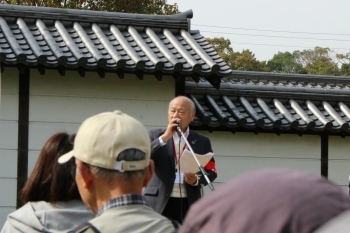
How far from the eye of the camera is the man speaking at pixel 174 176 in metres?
6.46

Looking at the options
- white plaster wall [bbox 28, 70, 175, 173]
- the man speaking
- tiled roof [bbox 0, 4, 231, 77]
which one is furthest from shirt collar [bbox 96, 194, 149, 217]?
white plaster wall [bbox 28, 70, 175, 173]

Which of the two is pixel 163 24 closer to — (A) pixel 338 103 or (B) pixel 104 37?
(B) pixel 104 37

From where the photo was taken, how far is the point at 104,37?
29.2ft

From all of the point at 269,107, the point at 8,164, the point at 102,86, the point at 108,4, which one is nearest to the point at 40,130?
the point at 8,164

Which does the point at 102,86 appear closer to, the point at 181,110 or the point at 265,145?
the point at 265,145

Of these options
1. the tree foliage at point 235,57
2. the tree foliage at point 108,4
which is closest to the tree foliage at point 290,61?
the tree foliage at point 235,57

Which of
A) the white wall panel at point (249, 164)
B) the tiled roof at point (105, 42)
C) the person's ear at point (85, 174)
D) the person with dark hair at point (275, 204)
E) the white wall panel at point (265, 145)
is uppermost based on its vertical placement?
the tiled roof at point (105, 42)

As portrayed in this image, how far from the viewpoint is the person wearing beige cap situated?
2480mm

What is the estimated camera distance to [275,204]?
4.21 feet

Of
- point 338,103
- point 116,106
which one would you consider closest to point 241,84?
point 338,103

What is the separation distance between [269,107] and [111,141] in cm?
742

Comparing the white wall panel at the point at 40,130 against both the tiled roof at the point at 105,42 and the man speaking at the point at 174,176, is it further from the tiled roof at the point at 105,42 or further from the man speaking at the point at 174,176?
the man speaking at the point at 174,176

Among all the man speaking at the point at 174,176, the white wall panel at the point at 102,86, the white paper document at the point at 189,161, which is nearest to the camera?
the white paper document at the point at 189,161

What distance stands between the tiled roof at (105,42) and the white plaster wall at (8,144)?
45cm
